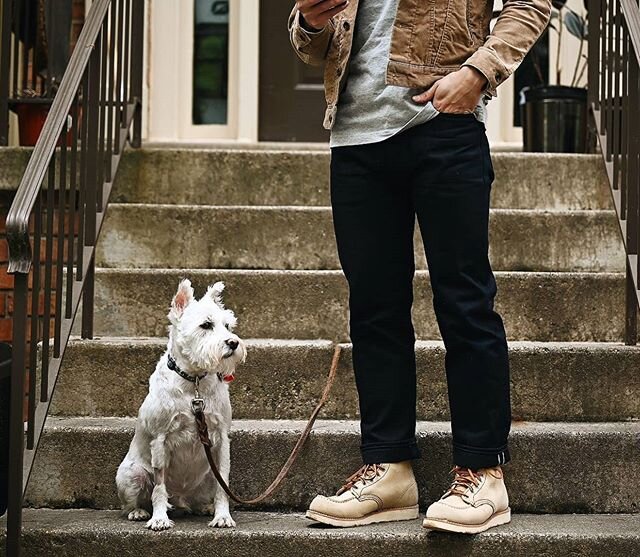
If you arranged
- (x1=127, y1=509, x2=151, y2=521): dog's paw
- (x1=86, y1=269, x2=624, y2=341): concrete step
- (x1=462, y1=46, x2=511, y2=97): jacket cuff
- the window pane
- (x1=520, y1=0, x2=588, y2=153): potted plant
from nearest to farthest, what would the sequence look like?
1. (x1=462, y1=46, x2=511, y2=97): jacket cuff
2. (x1=127, y1=509, x2=151, y2=521): dog's paw
3. (x1=86, y1=269, x2=624, y2=341): concrete step
4. (x1=520, y1=0, x2=588, y2=153): potted plant
5. the window pane

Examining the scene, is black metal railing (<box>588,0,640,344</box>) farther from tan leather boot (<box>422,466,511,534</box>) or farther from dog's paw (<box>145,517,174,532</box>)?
dog's paw (<box>145,517,174,532</box>)

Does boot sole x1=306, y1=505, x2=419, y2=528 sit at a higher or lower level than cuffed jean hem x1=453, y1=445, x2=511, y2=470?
A: lower

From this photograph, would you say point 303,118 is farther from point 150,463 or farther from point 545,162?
point 150,463

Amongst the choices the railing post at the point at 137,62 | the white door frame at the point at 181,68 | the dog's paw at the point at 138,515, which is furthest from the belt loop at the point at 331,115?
the white door frame at the point at 181,68

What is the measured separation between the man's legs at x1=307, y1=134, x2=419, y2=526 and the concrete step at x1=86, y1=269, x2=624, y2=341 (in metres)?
Result: 1.00

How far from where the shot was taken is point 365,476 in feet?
9.55

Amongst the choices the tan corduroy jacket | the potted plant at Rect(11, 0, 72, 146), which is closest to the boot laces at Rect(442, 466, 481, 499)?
the tan corduroy jacket

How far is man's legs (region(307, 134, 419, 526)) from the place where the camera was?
2.86 meters

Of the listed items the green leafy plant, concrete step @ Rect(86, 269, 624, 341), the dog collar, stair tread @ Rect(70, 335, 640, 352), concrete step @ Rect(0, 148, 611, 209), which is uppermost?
the green leafy plant

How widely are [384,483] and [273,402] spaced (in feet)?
2.49

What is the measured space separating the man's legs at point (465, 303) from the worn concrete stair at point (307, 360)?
158 mm

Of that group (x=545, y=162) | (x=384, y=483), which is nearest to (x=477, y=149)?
(x=384, y=483)

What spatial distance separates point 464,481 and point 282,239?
1.79 m

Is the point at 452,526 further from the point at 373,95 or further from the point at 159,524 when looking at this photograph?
the point at 373,95
